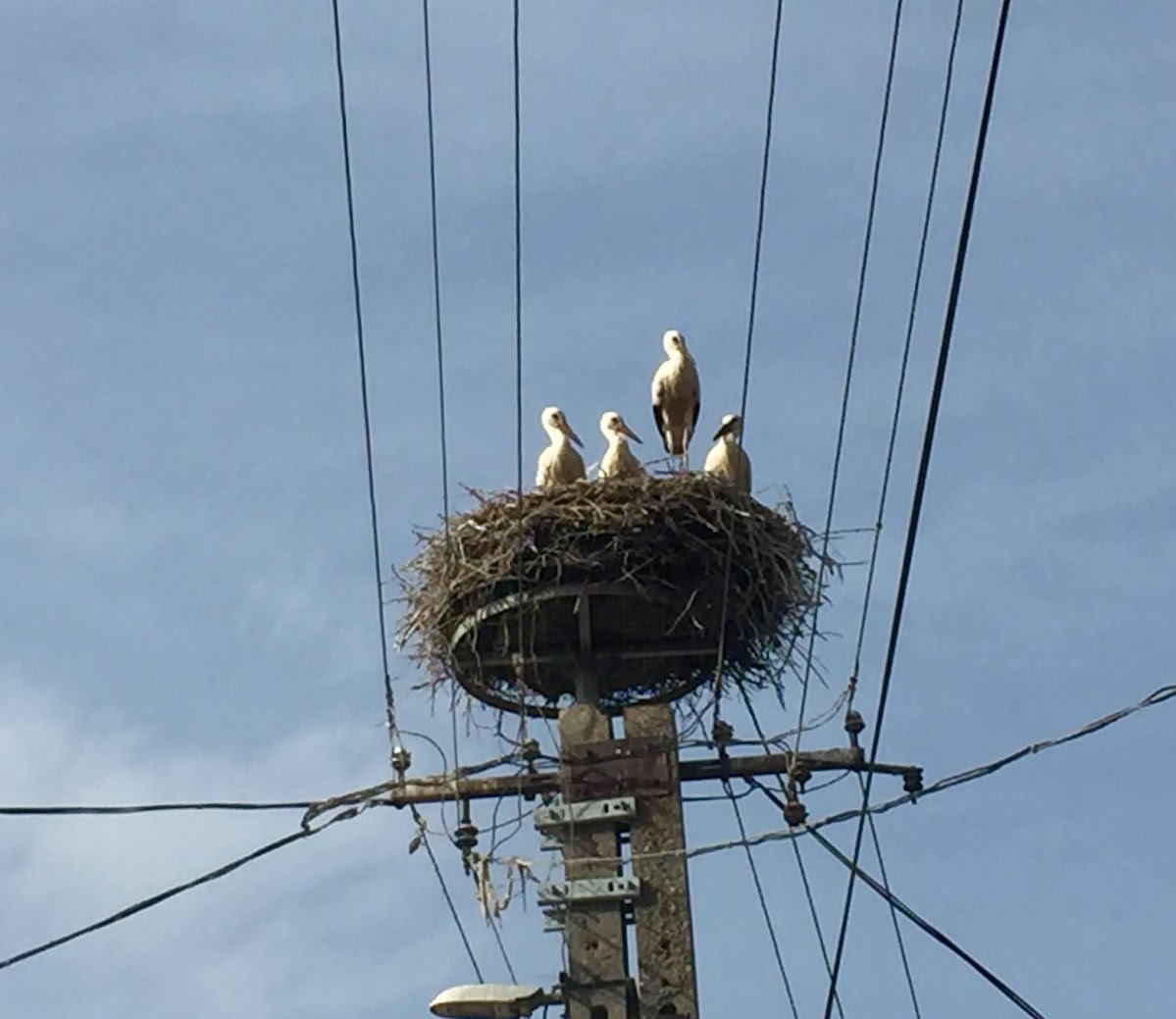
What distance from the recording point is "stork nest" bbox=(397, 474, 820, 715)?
1140 cm

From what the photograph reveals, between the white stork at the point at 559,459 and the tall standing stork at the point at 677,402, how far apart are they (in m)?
0.57

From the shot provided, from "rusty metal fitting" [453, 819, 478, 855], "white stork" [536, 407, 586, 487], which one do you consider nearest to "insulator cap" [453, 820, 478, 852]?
"rusty metal fitting" [453, 819, 478, 855]

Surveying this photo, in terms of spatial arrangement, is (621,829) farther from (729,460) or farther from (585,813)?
(729,460)

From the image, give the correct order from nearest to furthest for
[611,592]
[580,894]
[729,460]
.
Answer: [580,894] → [611,592] → [729,460]

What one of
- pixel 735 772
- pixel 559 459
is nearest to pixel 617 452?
pixel 559 459

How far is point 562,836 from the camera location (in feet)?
34.3

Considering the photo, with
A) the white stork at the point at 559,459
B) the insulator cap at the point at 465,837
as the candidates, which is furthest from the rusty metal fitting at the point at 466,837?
the white stork at the point at 559,459

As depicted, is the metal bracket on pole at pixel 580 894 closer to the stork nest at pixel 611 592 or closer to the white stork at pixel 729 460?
the stork nest at pixel 611 592

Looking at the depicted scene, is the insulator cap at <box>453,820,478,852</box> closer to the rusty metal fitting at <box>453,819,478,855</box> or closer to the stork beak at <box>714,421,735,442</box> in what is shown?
the rusty metal fitting at <box>453,819,478,855</box>

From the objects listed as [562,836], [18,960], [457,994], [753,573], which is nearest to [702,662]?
[753,573]

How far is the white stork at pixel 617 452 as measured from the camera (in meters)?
13.5

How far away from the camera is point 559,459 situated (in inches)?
542

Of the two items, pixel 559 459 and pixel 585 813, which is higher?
pixel 559 459

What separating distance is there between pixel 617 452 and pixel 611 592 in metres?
2.73
